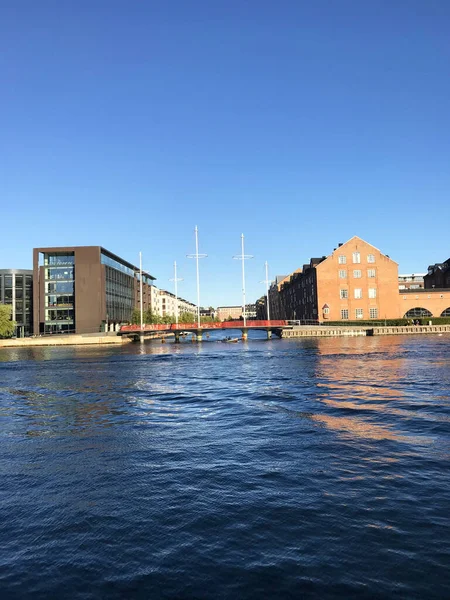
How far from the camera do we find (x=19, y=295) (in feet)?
386

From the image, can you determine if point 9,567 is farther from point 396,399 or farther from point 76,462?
point 396,399

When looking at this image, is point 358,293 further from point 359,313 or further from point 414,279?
point 414,279

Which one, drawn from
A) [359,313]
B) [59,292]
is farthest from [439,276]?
Result: [59,292]

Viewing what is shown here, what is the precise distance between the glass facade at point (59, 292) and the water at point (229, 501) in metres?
85.6

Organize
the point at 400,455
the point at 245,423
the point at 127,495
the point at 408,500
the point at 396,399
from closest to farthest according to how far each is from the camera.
Result: the point at 408,500 → the point at 127,495 → the point at 400,455 → the point at 245,423 → the point at 396,399

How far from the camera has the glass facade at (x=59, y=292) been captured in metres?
100

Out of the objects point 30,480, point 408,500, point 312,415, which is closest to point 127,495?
point 30,480

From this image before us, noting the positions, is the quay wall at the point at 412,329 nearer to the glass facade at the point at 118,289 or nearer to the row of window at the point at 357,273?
the row of window at the point at 357,273

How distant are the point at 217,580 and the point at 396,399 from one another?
14874mm

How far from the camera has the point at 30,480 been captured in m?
10.1

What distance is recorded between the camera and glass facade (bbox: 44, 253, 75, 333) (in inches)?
3937

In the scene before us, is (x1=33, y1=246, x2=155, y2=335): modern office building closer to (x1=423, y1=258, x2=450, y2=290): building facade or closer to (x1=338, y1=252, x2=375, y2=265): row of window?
(x1=338, y1=252, x2=375, y2=265): row of window

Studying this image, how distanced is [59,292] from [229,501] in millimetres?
99674

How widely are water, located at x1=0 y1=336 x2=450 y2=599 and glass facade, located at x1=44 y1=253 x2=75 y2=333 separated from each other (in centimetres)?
8556
